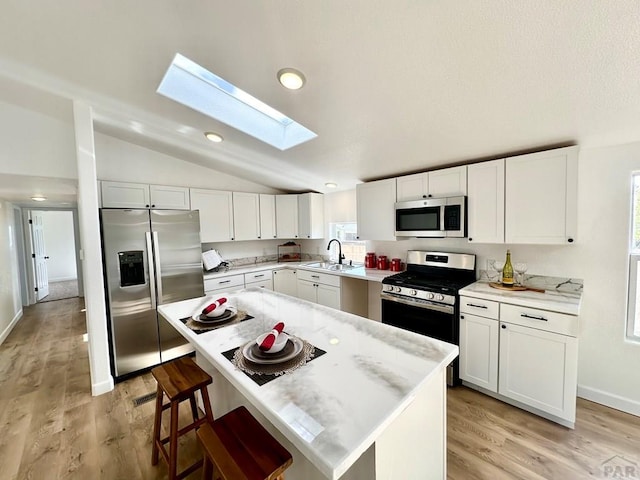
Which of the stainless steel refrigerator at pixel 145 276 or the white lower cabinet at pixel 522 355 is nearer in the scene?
the white lower cabinet at pixel 522 355

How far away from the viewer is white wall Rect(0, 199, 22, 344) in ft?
12.9

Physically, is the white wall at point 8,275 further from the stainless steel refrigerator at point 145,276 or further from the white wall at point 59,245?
the white wall at point 59,245

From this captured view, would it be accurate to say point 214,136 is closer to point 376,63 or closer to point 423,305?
point 376,63

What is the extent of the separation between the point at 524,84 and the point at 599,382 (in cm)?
247

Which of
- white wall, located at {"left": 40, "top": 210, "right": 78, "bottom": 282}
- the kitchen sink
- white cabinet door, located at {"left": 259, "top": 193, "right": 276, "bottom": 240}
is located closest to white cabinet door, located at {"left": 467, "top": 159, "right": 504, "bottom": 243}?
the kitchen sink

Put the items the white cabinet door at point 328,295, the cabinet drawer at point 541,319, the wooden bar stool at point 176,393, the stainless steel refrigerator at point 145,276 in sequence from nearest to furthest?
1. the wooden bar stool at point 176,393
2. the cabinet drawer at point 541,319
3. the stainless steel refrigerator at point 145,276
4. the white cabinet door at point 328,295

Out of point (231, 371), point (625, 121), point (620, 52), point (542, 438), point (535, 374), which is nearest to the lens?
point (231, 371)

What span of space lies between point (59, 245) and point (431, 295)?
10.0 meters

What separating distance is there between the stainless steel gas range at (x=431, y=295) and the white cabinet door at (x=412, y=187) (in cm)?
70

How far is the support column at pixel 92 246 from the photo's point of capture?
7.95ft

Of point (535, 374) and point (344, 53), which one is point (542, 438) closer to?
point (535, 374)

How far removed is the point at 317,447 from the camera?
0.73 m

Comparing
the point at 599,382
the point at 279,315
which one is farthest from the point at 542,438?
the point at 279,315

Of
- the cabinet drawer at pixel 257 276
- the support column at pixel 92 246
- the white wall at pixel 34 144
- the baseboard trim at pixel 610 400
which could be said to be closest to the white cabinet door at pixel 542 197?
the baseboard trim at pixel 610 400
